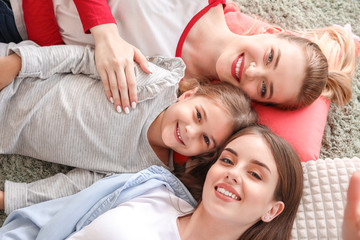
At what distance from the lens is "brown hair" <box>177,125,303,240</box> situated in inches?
41.0

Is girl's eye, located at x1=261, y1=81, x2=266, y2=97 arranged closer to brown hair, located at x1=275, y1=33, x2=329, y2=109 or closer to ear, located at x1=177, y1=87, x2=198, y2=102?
brown hair, located at x1=275, y1=33, x2=329, y2=109

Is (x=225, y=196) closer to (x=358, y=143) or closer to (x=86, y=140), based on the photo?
(x=86, y=140)

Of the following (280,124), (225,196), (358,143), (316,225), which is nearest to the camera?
(225,196)

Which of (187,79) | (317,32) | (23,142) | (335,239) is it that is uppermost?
(317,32)

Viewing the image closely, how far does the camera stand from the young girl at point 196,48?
3.78 feet

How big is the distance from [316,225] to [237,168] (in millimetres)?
313

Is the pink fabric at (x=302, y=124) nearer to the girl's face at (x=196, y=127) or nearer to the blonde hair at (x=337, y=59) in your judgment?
the blonde hair at (x=337, y=59)

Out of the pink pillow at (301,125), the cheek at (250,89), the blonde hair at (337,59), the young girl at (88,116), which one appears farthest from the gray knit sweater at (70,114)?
the blonde hair at (337,59)

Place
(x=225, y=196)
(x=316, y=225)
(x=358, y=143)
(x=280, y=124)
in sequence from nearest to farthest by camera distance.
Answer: (x=225, y=196) → (x=316, y=225) → (x=280, y=124) → (x=358, y=143)

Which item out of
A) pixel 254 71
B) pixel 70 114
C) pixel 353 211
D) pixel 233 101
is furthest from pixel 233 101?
pixel 353 211

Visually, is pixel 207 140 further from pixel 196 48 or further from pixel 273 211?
pixel 196 48

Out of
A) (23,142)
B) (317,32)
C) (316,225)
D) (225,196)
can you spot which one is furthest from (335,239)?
(23,142)

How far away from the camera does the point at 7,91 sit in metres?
Answer: 1.12

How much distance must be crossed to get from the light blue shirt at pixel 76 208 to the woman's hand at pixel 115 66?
8.1 inches
